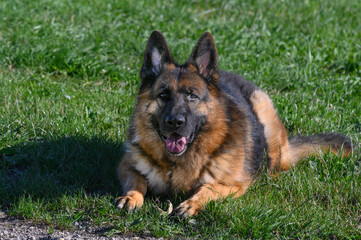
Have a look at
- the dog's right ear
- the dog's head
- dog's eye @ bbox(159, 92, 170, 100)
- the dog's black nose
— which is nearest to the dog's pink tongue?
the dog's head

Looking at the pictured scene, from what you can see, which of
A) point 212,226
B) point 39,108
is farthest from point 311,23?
point 212,226

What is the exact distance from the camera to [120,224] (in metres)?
4.19

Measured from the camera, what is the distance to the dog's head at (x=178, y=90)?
4504mm

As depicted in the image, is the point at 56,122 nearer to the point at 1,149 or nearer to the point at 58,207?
the point at 1,149

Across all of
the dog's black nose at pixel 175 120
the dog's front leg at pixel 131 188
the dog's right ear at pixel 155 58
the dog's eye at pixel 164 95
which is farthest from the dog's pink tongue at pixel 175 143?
the dog's right ear at pixel 155 58

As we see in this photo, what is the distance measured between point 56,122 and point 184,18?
13.1 feet

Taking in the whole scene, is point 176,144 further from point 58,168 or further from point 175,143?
point 58,168

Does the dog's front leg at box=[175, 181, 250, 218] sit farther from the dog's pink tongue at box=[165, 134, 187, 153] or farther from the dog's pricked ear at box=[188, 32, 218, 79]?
the dog's pricked ear at box=[188, 32, 218, 79]

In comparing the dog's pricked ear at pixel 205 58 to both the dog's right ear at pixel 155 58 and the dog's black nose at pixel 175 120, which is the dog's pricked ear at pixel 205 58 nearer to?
the dog's right ear at pixel 155 58

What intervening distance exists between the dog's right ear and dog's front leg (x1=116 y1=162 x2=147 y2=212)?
933 mm

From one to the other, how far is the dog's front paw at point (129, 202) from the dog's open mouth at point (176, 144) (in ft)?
1.72

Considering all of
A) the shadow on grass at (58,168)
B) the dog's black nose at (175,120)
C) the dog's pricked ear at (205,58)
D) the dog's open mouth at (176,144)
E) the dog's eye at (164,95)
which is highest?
the dog's pricked ear at (205,58)

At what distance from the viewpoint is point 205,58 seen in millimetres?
4852

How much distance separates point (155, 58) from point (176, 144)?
888 millimetres
